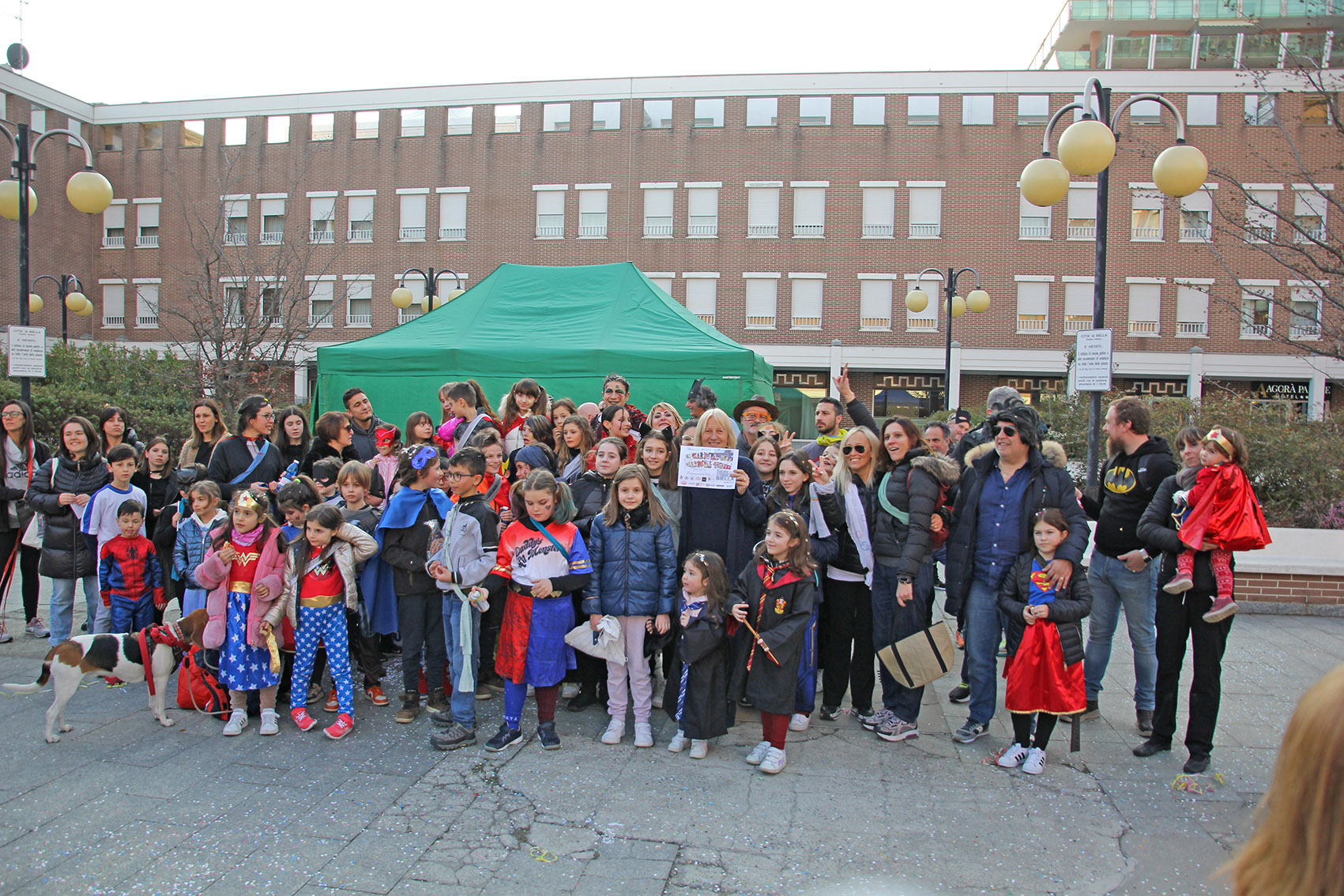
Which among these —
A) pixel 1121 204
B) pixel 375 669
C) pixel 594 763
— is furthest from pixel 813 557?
pixel 1121 204

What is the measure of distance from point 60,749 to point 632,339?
A: 6306mm

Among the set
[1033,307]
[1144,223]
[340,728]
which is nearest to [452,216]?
[1033,307]

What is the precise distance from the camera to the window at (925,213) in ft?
100

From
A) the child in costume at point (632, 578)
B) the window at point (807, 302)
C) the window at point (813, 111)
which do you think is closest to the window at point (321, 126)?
the window at point (813, 111)

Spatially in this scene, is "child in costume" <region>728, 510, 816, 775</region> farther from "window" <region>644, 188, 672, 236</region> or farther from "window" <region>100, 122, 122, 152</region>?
"window" <region>100, 122, 122, 152</region>

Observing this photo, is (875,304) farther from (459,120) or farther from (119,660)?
(119,660)

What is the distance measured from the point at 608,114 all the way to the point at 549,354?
86.4 feet

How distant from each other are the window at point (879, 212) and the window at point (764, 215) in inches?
132

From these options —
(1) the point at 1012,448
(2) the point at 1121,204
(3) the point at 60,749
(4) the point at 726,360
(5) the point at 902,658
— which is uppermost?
(2) the point at 1121,204

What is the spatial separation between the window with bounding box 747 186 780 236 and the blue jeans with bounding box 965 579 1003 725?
91.9ft

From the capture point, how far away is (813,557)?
4.91 m

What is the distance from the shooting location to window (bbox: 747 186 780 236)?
102 feet

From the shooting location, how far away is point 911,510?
4785mm

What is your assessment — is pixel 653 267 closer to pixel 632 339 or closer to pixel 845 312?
pixel 845 312
